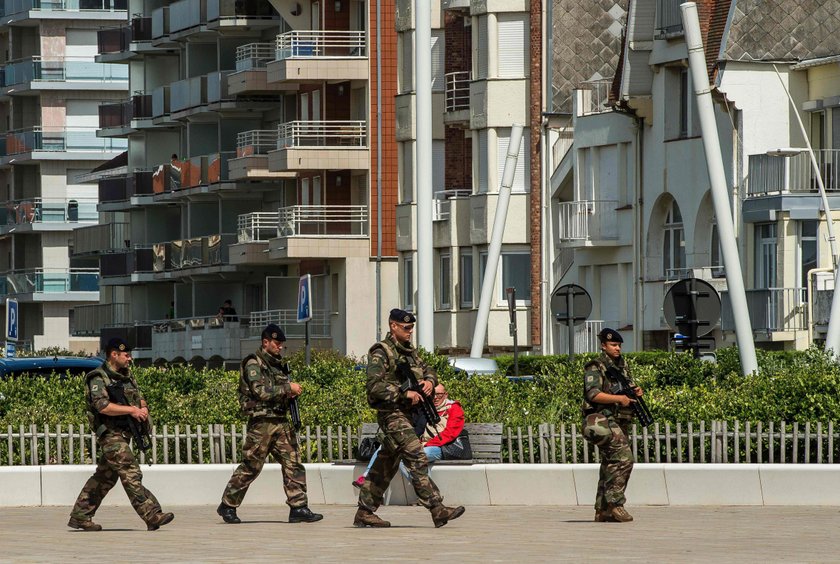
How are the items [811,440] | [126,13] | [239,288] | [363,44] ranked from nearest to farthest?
[811,440] < [363,44] < [239,288] < [126,13]

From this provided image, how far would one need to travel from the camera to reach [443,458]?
22.6 metres

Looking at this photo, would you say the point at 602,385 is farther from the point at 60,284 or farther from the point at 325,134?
the point at 60,284

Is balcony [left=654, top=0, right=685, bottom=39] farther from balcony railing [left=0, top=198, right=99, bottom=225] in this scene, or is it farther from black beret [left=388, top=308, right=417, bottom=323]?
balcony railing [left=0, top=198, right=99, bottom=225]

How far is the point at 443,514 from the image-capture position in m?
19.0

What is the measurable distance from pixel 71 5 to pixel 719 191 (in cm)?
7565

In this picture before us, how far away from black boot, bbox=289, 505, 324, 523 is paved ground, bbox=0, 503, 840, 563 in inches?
7.8

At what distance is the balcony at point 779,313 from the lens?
48812 mm

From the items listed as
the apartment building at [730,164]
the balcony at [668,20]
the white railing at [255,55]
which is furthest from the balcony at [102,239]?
the balcony at [668,20]

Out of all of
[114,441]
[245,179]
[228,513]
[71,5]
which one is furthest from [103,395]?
[71,5]

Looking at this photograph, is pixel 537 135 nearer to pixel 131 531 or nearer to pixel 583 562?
pixel 131 531

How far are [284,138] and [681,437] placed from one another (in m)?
46.5

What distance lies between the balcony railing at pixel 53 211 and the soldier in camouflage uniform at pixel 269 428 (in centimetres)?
8101

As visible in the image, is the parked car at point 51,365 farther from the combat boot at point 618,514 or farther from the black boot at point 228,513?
the combat boot at point 618,514

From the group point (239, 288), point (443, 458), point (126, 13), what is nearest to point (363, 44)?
point (239, 288)
